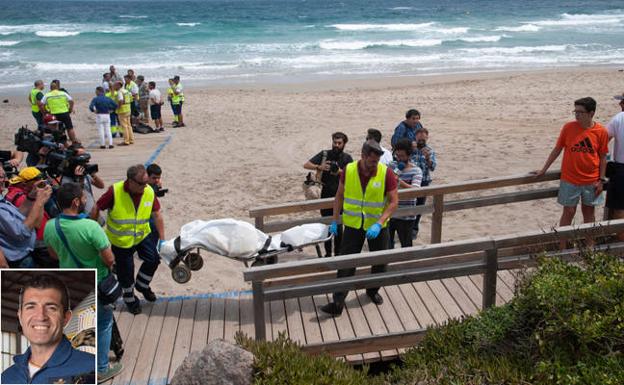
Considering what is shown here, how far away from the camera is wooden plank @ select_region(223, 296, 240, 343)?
220 inches

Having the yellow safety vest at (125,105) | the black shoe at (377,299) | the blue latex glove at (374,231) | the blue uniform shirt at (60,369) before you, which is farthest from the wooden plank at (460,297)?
the yellow safety vest at (125,105)

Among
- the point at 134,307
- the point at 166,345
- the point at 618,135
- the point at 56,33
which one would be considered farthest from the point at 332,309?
the point at 56,33

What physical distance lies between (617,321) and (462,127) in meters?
12.7

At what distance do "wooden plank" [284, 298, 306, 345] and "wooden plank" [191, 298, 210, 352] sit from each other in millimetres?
734

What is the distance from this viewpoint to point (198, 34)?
51.2 meters

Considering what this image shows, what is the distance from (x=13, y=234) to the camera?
5293mm

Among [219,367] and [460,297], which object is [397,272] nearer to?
[460,297]

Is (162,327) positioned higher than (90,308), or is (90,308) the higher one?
(90,308)

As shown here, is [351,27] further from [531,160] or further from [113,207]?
[113,207]

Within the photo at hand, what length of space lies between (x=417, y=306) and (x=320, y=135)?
33.4 ft

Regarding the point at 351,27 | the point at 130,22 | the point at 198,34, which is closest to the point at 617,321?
the point at 198,34

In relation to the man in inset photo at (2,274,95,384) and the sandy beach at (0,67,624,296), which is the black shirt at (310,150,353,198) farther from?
the man in inset photo at (2,274,95,384)

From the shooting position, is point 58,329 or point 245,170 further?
point 245,170

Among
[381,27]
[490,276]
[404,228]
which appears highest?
[381,27]
